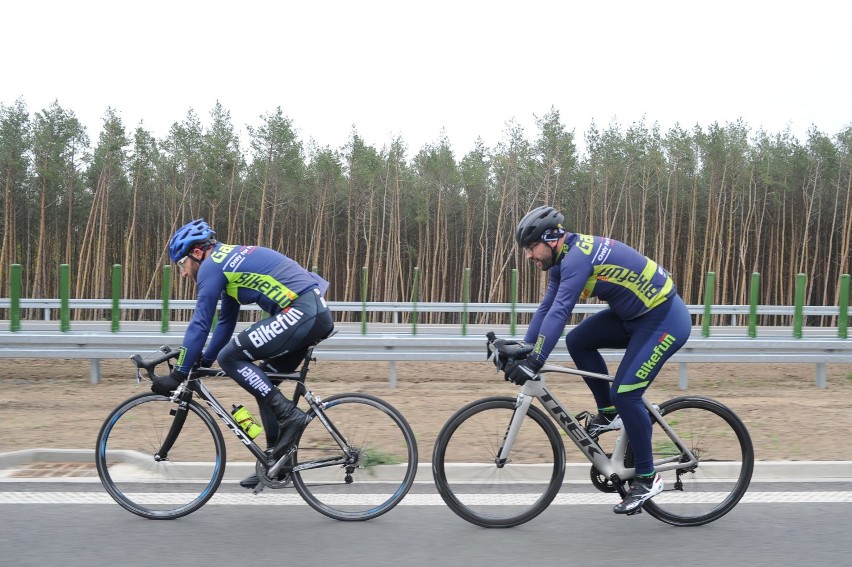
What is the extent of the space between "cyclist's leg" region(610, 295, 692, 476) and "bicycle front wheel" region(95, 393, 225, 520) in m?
2.45

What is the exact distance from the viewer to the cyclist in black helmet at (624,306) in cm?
457

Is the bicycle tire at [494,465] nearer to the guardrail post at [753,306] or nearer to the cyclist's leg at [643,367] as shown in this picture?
the cyclist's leg at [643,367]

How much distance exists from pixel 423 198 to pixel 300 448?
55422mm

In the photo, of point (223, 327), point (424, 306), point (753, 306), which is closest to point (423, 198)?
point (424, 306)

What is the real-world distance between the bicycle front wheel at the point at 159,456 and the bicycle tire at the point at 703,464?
273 centimetres

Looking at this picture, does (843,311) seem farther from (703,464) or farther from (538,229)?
(538,229)

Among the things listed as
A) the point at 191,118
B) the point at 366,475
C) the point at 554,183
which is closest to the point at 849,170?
the point at 554,183

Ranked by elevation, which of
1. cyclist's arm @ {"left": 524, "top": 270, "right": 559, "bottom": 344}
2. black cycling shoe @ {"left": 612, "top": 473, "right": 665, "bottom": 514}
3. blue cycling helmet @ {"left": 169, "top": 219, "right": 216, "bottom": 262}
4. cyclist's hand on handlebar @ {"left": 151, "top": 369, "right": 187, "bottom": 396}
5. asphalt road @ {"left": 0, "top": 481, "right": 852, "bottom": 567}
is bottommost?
asphalt road @ {"left": 0, "top": 481, "right": 852, "bottom": 567}

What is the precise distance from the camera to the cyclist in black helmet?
4.57 m

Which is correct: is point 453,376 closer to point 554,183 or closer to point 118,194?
point 554,183

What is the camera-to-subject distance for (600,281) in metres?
4.66

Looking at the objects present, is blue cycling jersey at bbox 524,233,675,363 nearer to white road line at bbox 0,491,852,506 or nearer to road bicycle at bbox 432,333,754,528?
road bicycle at bbox 432,333,754,528

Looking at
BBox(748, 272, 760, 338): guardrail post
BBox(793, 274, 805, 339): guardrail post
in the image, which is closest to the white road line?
BBox(793, 274, 805, 339): guardrail post

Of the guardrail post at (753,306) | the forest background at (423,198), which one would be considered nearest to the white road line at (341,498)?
the guardrail post at (753,306)
